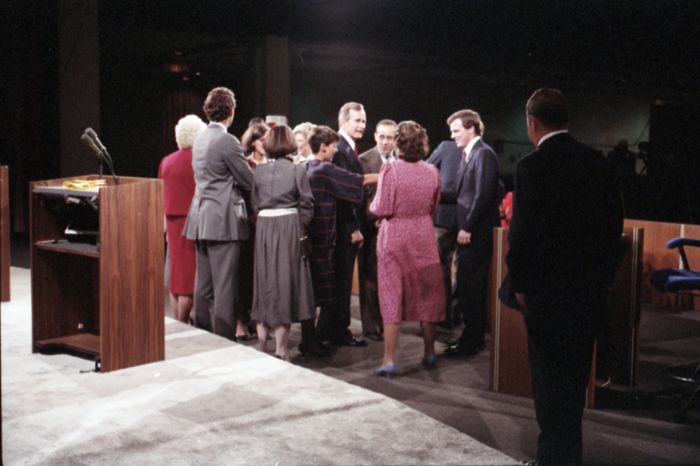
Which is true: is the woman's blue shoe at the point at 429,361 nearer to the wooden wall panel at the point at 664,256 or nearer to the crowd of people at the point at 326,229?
the crowd of people at the point at 326,229

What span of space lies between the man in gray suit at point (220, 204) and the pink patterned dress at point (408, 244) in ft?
2.75

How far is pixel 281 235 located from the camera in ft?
14.7

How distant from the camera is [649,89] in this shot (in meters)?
21.5

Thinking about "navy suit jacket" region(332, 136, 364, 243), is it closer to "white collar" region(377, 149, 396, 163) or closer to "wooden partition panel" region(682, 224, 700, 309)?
"white collar" region(377, 149, 396, 163)

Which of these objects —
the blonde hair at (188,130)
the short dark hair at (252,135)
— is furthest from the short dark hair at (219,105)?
the short dark hair at (252,135)

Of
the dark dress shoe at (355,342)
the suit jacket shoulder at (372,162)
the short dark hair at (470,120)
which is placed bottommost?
the dark dress shoe at (355,342)

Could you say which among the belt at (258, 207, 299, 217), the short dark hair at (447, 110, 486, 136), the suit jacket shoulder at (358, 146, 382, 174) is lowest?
the belt at (258, 207, 299, 217)

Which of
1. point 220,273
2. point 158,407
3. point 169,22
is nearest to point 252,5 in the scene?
point 169,22

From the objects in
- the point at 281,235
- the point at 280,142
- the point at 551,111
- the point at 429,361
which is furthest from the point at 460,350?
the point at 551,111

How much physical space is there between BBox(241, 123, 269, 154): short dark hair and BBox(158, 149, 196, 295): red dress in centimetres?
44

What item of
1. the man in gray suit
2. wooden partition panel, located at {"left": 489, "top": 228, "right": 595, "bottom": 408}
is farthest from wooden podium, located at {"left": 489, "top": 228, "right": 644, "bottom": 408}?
the man in gray suit

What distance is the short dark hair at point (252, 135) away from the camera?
17.5 feet

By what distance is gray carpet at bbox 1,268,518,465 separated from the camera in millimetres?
2617

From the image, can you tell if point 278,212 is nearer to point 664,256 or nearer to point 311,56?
point 664,256
